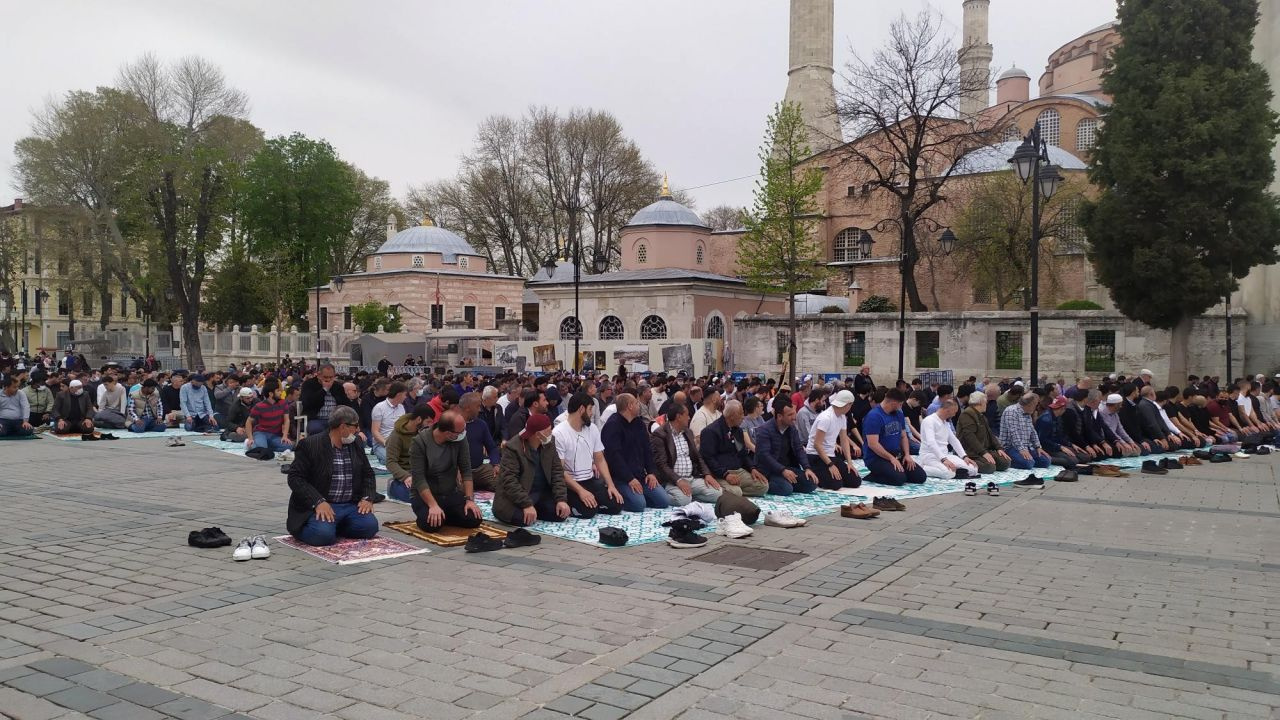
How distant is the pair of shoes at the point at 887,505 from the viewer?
411 inches

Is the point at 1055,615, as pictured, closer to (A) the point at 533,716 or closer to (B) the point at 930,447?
(A) the point at 533,716

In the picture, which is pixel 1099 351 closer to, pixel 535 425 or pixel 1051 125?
pixel 535 425

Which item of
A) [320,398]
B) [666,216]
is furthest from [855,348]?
[320,398]

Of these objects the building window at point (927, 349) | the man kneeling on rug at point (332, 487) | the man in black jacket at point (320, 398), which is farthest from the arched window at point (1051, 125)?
the man kneeling on rug at point (332, 487)

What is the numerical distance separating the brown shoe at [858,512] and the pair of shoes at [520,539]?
3476 millimetres

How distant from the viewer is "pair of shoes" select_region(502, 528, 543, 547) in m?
8.23

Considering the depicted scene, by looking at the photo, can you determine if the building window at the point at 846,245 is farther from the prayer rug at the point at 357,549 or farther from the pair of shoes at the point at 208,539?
the pair of shoes at the point at 208,539

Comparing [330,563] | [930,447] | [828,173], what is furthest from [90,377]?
[828,173]

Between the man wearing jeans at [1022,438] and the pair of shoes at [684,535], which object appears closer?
the pair of shoes at [684,535]

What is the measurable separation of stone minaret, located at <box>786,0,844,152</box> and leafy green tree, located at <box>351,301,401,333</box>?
24441 millimetres

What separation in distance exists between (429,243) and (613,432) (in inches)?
1884

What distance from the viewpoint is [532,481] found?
9.32m

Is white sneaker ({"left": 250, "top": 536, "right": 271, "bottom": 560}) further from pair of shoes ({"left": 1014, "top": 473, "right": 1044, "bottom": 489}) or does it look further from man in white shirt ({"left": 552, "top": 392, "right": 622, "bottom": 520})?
pair of shoes ({"left": 1014, "top": 473, "right": 1044, "bottom": 489})

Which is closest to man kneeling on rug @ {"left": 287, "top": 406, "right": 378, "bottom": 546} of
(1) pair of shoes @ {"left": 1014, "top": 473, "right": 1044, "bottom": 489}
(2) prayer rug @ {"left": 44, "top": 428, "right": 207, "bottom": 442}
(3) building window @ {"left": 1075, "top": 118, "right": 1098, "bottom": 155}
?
(1) pair of shoes @ {"left": 1014, "top": 473, "right": 1044, "bottom": 489}
